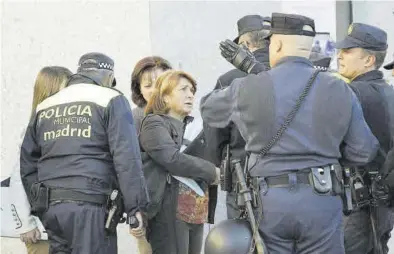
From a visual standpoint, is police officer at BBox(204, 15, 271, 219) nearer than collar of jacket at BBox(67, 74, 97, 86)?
Yes

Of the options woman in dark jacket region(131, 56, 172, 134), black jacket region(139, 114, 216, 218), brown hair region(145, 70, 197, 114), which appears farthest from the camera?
woman in dark jacket region(131, 56, 172, 134)

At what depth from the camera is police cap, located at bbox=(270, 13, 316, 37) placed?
4.02 m

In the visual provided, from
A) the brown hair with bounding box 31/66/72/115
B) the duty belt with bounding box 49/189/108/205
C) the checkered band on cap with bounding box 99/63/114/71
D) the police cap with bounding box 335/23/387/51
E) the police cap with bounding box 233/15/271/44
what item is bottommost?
the duty belt with bounding box 49/189/108/205

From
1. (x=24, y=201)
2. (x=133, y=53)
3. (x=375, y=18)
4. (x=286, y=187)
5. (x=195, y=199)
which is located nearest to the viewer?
(x=286, y=187)

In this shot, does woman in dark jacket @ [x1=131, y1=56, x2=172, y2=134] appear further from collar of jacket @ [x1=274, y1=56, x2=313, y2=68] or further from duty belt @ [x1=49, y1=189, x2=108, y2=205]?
collar of jacket @ [x1=274, y1=56, x2=313, y2=68]

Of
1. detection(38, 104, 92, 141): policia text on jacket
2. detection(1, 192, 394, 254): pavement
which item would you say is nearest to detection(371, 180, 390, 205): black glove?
detection(38, 104, 92, 141): policia text on jacket

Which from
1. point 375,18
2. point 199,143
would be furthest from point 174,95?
point 375,18

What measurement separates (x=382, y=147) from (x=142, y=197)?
140 cm

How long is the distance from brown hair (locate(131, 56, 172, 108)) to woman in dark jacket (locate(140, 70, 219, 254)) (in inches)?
21.3

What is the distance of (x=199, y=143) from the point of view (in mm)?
5398

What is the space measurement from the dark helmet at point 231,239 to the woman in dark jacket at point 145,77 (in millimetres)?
2106

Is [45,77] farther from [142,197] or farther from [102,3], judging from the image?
[102,3]

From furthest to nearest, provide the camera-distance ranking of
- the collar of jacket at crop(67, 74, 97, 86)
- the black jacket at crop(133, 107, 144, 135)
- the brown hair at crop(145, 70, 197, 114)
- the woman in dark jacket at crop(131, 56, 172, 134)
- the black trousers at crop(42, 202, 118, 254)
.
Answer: the woman in dark jacket at crop(131, 56, 172, 134) < the black jacket at crop(133, 107, 144, 135) < the brown hair at crop(145, 70, 197, 114) < the collar of jacket at crop(67, 74, 97, 86) < the black trousers at crop(42, 202, 118, 254)

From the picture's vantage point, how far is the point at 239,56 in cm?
413
